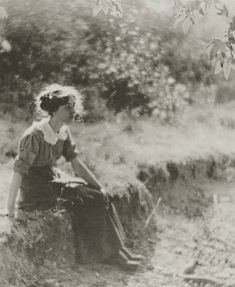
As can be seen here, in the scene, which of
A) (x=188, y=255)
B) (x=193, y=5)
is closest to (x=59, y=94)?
(x=193, y=5)

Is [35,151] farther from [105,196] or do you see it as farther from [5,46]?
[5,46]

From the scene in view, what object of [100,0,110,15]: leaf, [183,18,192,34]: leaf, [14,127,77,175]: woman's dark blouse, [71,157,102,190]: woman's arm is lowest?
[71,157,102,190]: woman's arm

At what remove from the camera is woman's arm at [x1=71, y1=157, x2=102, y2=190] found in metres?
2.32

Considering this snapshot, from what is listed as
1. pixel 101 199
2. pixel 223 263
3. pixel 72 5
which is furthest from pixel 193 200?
pixel 72 5

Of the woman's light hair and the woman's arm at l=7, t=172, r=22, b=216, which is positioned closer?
the woman's arm at l=7, t=172, r=22, b=216

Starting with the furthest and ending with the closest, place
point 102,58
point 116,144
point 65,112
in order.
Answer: point 102,58 < point 116,144 < point 65,112

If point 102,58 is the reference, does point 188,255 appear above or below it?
below

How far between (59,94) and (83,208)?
48 centimetres

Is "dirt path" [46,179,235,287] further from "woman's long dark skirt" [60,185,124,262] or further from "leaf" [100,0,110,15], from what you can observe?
"leaf" [100,0,110,15]

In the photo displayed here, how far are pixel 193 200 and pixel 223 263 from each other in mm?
302

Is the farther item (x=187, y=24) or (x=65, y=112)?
(x=187, y=24)

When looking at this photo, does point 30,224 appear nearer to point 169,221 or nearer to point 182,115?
point 169,221

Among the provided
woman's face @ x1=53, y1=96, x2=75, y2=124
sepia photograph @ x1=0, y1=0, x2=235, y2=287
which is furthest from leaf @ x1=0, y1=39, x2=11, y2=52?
woman's face @ x1=53, y1=96, x2=75, y2=124

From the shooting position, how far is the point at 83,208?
2.25 meters
